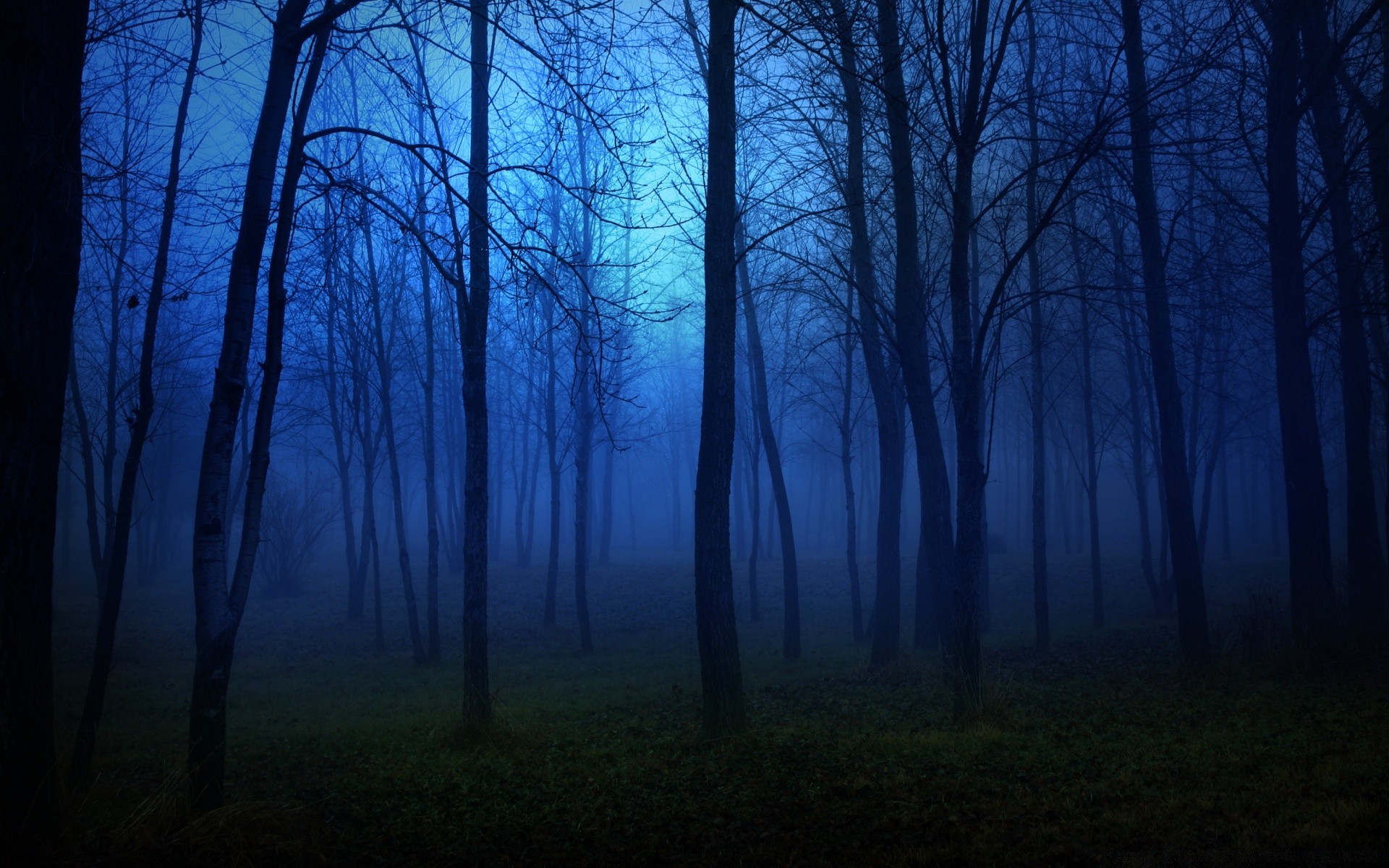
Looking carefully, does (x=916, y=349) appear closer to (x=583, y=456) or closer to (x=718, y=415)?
(x=718, y=415)

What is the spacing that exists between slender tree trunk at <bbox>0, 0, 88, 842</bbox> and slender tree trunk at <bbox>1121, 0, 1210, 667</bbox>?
1099 cm

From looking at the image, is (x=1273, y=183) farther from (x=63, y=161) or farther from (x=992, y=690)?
(x=63, y=161)

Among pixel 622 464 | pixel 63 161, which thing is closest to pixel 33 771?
pixel 63 161

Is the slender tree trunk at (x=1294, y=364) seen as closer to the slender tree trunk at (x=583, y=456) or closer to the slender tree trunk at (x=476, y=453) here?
the slender tree trunk at (x=476, y=453)

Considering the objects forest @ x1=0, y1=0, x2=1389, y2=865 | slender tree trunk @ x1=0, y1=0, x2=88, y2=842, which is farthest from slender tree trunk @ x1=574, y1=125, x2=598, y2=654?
slender tree trunk @ x1=0, y1=0, x2=88, y2=842

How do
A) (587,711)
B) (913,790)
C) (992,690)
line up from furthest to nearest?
(587,711) < (992,690) < (913,790)

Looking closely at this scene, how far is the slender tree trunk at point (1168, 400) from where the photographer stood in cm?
979

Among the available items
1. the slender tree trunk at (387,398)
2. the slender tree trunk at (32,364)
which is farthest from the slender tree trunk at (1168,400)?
the slender tree trunk at (387,398)

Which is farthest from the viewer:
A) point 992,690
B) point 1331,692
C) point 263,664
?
point 263,664

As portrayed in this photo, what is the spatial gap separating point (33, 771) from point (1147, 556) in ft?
66.3

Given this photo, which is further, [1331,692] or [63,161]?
[1331,692]

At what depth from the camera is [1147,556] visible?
17.9m

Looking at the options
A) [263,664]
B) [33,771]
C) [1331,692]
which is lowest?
[263,664]

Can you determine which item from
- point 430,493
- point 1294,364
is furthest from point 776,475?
point 1294,364
